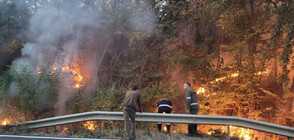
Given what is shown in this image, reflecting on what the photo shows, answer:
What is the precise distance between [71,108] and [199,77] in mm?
7331

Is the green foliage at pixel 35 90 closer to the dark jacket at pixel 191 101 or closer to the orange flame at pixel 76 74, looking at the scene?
the orange flame at pixel 76 74

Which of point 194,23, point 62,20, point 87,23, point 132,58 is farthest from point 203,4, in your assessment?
point 62,20

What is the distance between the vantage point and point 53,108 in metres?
12.5

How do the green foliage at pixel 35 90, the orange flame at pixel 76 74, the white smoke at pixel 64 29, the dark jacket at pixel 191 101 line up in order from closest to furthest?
the dark jacket at pixel 191 101
the green foliage at pixel 35 90
the white smoke at pixel 64 29
the orange flame at pixel 76 74

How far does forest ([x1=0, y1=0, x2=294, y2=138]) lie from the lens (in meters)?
12.2

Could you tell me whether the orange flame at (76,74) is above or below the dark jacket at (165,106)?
above

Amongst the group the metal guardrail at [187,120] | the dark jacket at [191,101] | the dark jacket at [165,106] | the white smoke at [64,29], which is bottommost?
the metal guardrail at [187,120]

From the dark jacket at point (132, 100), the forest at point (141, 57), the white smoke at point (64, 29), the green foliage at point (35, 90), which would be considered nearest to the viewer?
the dark jacket at point (132, 100)

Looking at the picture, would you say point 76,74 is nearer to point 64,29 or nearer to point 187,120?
point 64,29

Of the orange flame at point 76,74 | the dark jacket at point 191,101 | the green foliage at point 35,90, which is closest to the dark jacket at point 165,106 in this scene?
the dark jacket at point 191,101

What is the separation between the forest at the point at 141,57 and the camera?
12.2 meters

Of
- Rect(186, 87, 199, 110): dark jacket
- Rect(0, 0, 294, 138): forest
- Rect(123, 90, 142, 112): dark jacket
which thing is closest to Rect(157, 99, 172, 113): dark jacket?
Rect(186, 87, 199, 110): dark jacket

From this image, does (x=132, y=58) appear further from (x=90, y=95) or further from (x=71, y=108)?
(x=71, y=108)

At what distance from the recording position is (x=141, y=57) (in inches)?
630
